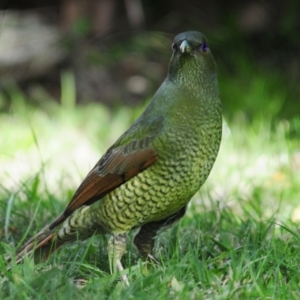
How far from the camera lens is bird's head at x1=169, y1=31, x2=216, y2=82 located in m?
4.12

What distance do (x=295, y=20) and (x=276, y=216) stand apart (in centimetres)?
480

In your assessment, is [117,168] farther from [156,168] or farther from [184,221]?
[184,221]

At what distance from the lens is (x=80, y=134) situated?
748 cm

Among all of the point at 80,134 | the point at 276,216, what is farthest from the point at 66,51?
the point at 276,216

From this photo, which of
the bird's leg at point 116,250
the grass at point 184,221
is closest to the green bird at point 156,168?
the bird's leg at point 116,250

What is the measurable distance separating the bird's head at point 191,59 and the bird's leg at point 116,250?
0.91 m

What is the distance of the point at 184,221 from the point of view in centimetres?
481

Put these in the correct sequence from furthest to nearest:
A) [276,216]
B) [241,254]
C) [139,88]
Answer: [139,88]
[276,216]
[241,254]

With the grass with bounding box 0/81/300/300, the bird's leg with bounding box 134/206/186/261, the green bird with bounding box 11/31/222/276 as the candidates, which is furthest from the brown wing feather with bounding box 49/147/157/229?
the bird's leg with bounding box 134/206/186/261

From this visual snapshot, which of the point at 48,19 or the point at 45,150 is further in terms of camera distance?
the point at 48,19

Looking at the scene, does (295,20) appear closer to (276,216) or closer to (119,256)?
(276,216)

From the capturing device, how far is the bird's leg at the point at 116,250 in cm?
391

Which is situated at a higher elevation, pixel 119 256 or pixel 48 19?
pixel 48 19

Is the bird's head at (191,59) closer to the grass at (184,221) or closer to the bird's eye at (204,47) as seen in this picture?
the bird's eye at (204,47)
